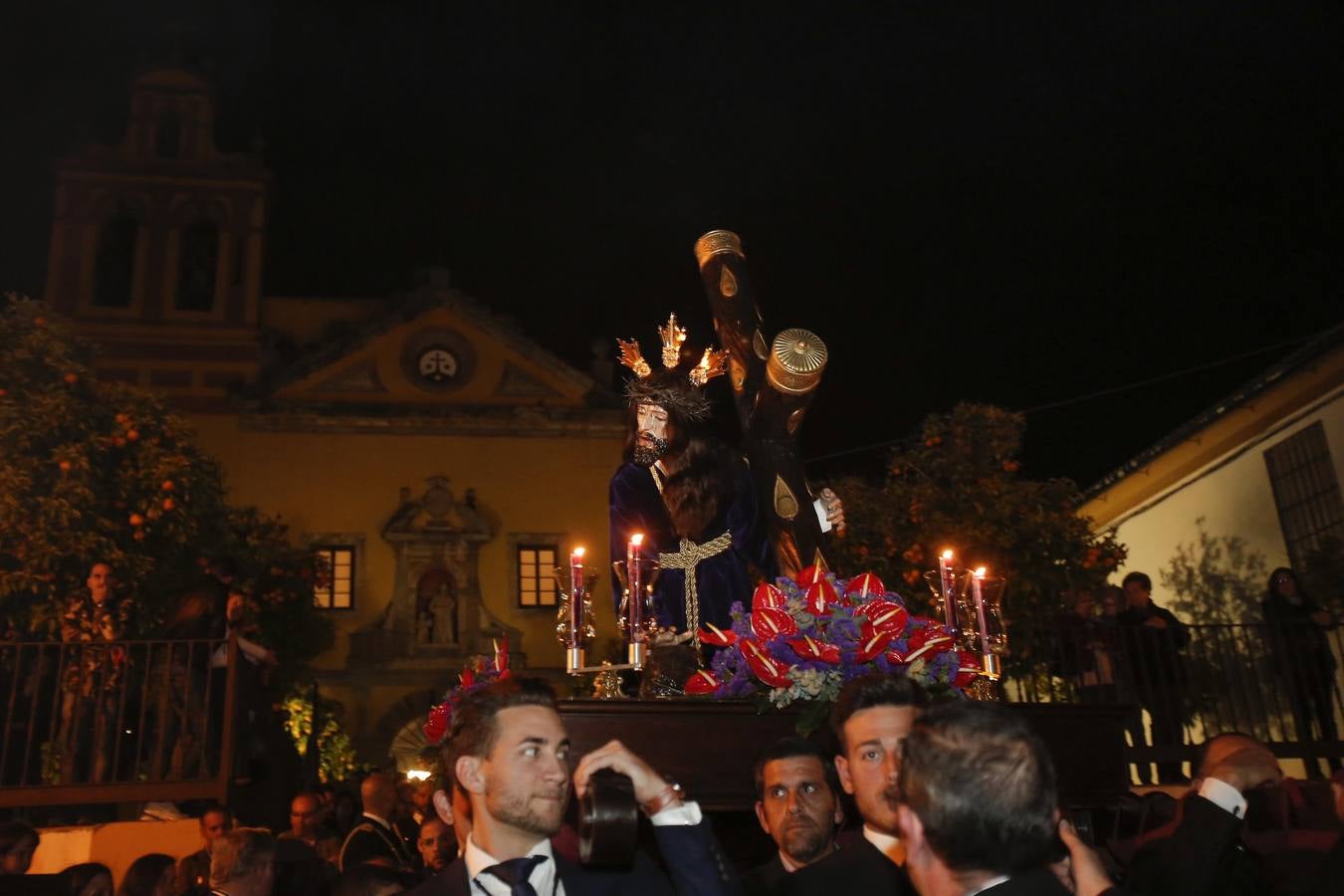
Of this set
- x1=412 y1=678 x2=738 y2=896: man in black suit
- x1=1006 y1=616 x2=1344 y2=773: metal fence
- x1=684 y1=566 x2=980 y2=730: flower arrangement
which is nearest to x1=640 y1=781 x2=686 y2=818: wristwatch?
x1=412 y1=678 x2=738 y2=896: man in black suit

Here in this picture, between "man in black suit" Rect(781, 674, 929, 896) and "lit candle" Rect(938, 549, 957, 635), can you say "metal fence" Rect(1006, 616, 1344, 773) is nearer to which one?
"lit candle" Rect(938, 549, 957, 635)

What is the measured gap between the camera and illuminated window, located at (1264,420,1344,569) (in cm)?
1385

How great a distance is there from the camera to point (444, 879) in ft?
9.21

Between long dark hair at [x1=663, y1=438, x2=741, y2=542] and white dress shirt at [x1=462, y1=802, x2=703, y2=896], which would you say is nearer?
white dress shirt at [x1=462, y1=802, x2=703, y2=896]

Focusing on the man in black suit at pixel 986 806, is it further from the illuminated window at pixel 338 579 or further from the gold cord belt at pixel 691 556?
the illuminated window at pixel 338 579

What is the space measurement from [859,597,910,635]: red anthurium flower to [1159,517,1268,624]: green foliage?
13.2 meters

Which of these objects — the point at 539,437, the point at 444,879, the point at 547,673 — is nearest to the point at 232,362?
the point at 539,437

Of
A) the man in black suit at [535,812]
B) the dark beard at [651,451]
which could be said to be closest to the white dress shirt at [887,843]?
the man in black suit at [535,812]

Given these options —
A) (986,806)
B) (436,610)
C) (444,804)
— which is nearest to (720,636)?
(444,804)

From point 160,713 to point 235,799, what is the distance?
0.92 m

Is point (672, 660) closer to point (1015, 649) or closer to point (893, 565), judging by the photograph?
point (1015, 649)

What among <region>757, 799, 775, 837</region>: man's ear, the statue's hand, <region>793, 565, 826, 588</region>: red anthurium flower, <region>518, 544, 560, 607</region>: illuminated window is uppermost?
<region>518, 544, 560, 607</region>: illuminated window

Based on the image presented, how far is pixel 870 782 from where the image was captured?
10.5 ft

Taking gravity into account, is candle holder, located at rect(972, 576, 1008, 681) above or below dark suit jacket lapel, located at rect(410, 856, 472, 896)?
above
